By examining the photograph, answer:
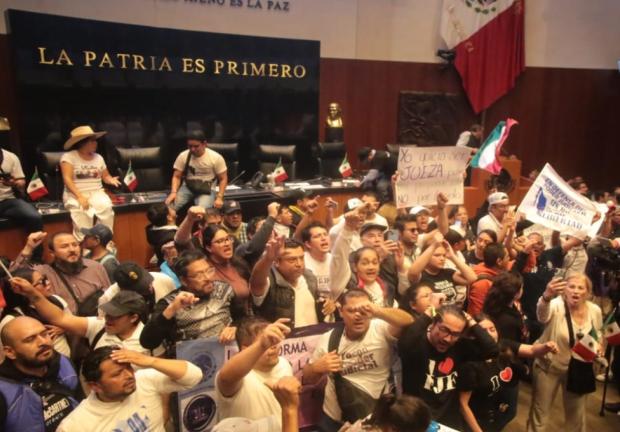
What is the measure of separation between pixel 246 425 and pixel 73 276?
1906 mm

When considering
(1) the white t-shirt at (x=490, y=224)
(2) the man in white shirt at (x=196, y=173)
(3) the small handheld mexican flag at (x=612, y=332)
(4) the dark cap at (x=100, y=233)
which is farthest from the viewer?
(2) the man in white shirt at (x=196, y=173)

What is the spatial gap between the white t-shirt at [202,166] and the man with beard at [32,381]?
392 centimetres

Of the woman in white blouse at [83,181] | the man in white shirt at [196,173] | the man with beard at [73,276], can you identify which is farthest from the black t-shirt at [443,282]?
the woman in white blouse at [83,181]

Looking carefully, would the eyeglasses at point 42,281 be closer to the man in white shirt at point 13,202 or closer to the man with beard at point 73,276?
the man with beard at point 73,276

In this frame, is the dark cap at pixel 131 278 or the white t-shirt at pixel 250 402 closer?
the white t-shirt at pixel 250 402

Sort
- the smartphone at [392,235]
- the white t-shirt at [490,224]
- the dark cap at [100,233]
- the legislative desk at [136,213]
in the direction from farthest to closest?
1. the legislative desk at [136,213]
2. the white t-shirt at [490,224]
3. the smartphone at [392,235]
4. the dark cap at [100,233]

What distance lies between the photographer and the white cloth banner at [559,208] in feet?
14.6

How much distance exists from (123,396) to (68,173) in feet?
12.4

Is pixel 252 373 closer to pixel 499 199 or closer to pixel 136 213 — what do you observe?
pixel 499 199

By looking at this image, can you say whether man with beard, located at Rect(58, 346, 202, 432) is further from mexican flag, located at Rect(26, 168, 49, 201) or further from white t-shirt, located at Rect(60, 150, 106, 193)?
mexican flag, located at Rect(26, 168, 49, 201)

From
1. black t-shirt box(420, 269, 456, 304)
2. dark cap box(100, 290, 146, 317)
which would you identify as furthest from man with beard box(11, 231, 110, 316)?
black t-shirt box(420, 269, 456, 304)

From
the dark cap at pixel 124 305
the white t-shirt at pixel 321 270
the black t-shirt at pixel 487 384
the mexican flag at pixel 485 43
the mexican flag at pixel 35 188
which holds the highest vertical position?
the mexican flag at pixel 485 43

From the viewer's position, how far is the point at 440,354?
2842mm

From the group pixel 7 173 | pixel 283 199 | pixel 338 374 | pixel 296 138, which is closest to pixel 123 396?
pixel 338 374
